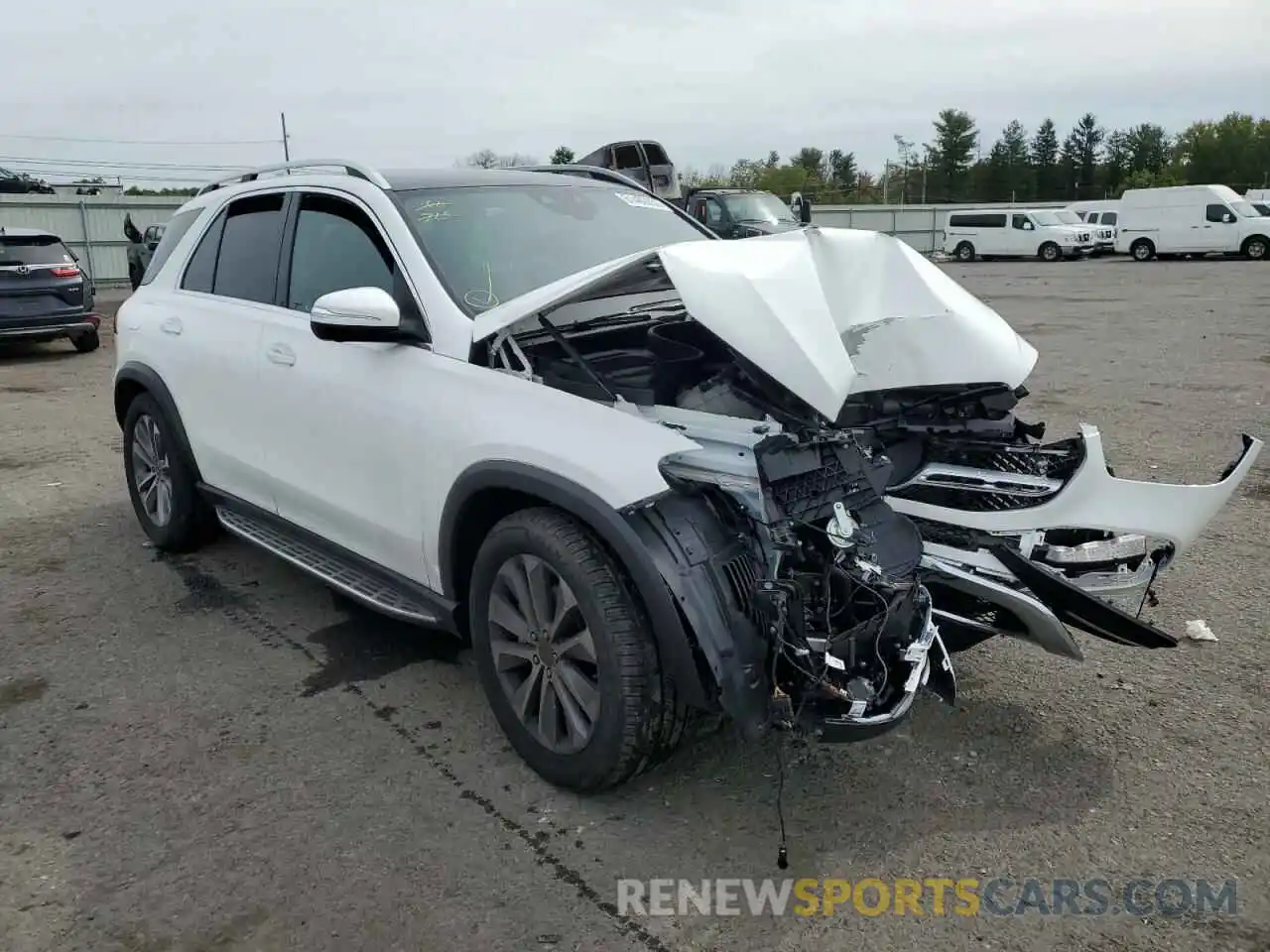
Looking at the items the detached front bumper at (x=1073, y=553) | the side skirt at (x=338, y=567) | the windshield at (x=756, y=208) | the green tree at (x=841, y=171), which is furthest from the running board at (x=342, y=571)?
the green tree at (x=841, y=171)

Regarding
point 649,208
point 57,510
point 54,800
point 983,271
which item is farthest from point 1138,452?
point 983,271

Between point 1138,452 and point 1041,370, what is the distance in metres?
4.12

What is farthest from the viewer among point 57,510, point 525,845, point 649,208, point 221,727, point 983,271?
point 983,271

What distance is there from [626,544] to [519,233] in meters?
1.72

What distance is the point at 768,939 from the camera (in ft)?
8.48

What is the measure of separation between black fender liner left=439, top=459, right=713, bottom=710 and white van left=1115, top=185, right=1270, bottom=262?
33.1 meters

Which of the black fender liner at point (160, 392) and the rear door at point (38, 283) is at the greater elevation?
the rear door at point (38, 283)

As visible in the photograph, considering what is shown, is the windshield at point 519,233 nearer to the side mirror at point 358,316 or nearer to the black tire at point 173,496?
the side mirror at point 358,316

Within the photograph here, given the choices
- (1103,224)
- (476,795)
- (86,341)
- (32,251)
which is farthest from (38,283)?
(1103,224)

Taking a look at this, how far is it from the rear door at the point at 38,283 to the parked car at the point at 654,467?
1063 centimetres

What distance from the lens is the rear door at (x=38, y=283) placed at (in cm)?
1299

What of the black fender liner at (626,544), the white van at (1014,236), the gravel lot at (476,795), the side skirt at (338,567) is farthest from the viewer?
the white van at (1014,236)

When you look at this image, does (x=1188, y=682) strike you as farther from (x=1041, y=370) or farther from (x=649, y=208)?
(x=1041, y=370)

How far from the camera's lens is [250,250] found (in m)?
4.70
